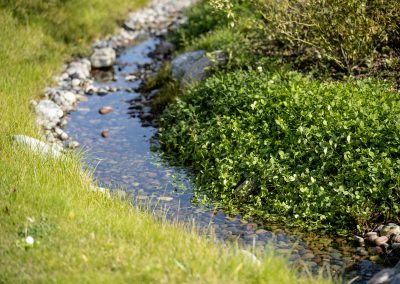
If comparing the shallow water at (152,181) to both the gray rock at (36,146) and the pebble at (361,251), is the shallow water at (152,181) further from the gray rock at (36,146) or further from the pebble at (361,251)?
the gray rock at (36,146)

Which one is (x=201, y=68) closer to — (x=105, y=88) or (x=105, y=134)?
(x=105, y=134)

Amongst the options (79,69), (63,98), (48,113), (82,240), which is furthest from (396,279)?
(79,69)

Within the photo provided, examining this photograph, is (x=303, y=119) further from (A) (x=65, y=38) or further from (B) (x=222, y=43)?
(A) (x=65, y=38)

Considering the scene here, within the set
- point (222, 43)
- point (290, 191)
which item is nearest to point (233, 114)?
point (290, 191)

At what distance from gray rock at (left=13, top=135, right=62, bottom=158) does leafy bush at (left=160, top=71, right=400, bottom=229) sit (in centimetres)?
217

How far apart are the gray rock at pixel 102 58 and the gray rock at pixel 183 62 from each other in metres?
2.45

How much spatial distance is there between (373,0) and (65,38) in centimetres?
786

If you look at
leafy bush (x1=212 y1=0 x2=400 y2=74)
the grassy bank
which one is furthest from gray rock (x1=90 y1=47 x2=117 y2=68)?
the grassy bank

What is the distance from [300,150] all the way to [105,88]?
6297mm

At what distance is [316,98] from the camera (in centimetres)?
908

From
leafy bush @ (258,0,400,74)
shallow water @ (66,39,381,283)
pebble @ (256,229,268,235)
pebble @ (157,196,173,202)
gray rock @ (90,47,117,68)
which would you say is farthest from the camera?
gray rock @ (90,47,117,68)

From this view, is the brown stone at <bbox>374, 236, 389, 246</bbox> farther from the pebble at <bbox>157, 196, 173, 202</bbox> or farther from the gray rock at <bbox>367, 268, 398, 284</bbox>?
the pebble at <bbox>157, 196, 173, 202</bbox>

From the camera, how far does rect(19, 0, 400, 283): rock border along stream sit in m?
7.49

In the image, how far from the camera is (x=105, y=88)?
1367cm
